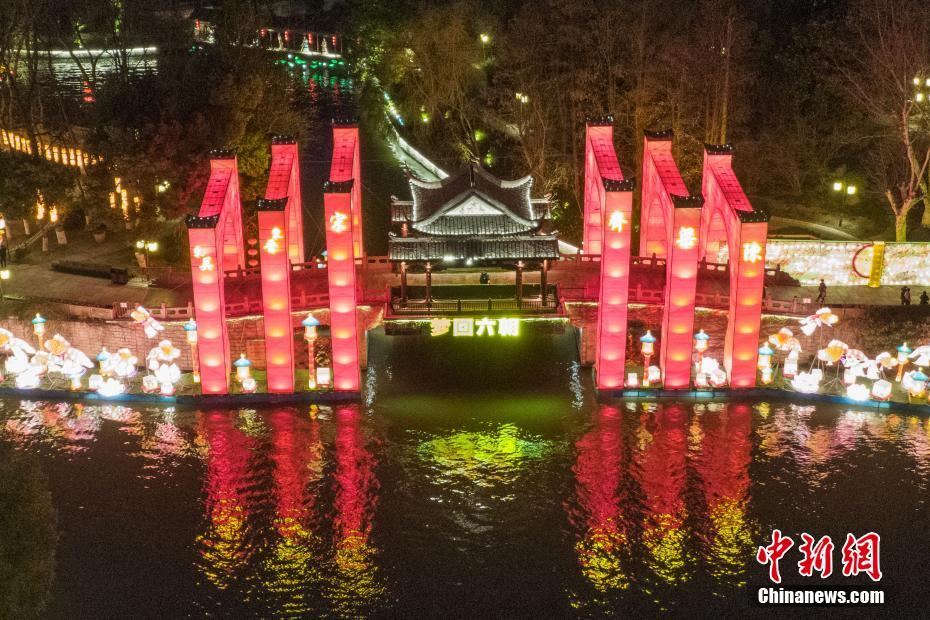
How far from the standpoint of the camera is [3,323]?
135ft

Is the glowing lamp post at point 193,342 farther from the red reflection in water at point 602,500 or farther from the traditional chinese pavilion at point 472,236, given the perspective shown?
Answer: the red reflection in water at point 602,500

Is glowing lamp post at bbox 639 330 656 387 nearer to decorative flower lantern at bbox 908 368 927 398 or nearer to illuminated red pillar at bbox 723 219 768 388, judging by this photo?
illuminated red pillar at bbox 723 219 768 388

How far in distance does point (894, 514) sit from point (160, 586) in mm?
20978

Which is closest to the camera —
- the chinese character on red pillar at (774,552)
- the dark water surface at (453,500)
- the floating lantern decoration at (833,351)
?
the dark water surface at (453,500)

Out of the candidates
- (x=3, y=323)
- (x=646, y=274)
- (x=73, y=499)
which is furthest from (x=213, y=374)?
(x=646, y=274)

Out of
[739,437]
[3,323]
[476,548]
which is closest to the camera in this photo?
[476,548]

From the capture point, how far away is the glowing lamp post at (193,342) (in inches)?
1483

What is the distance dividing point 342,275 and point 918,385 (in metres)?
21.6

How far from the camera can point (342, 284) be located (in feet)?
120

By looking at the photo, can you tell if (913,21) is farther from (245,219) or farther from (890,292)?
Result: (245,219)

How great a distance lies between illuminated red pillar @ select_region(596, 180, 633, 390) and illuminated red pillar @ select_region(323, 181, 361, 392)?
364 inches

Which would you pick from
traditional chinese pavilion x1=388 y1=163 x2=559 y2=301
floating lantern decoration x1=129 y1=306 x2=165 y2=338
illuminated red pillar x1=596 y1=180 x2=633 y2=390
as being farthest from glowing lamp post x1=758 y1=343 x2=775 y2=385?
floating lantern decoration x1=129 y1=306 x2=165 y2=338

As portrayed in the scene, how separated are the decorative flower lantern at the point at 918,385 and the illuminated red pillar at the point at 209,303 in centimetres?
2543

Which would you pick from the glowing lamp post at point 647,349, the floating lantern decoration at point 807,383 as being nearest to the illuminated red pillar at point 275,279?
the glowing lamp post at point 647,349
